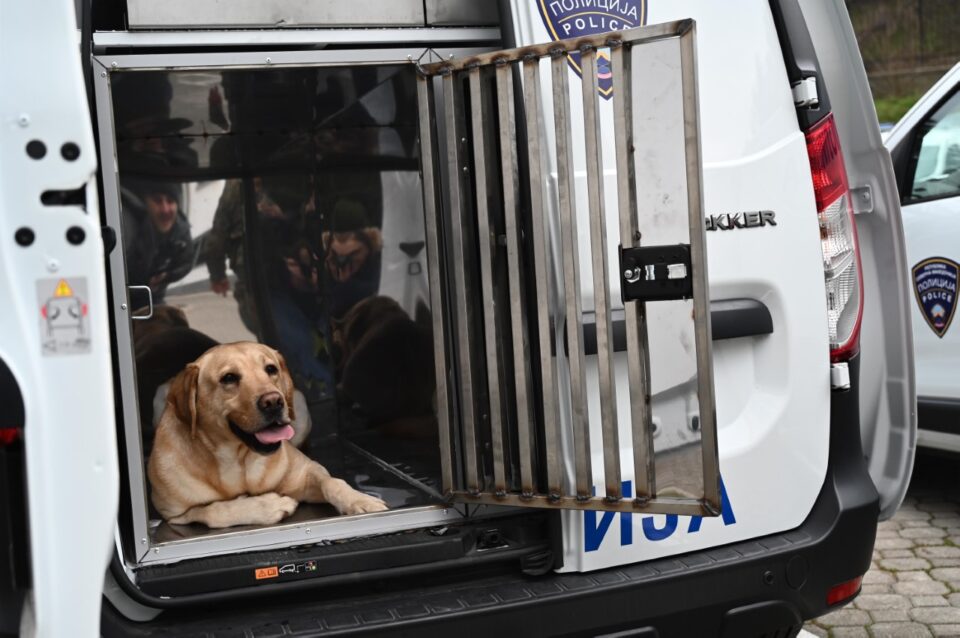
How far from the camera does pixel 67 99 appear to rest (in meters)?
2.07

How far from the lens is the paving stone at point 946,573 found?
4.53 meters

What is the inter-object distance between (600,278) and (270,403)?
4.47 ft

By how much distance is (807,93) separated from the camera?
300 cm

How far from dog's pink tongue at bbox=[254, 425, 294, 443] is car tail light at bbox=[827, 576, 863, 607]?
1.74 metres

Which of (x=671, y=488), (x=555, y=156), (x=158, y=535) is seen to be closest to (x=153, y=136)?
(x=158, y=535)

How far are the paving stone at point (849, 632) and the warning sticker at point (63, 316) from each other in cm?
304

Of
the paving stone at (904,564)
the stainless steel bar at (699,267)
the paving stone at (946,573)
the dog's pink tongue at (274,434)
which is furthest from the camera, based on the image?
the paving stone at (904,564)

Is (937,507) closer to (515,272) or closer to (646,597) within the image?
(646,597)

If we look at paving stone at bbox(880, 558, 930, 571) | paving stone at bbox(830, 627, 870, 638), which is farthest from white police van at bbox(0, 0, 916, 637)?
paving stone at bbox(880, 558, 930, 571)

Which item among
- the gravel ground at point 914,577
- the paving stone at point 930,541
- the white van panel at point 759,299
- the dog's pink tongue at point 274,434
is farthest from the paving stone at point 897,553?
the dog's pink tongue at point 274,434

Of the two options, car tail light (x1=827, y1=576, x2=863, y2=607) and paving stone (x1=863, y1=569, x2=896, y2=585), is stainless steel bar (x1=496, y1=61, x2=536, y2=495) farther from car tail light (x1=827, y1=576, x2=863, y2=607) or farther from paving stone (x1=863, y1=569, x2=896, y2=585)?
paving stone (x1=863, y1=569, x2=896, y2=585)

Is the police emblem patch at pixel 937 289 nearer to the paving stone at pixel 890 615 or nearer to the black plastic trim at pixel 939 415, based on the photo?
the black plastic trim at pixel 939 415

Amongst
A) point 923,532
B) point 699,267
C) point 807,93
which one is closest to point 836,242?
point 807,93

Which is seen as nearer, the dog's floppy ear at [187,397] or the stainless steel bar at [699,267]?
the stainless steel bar at [699,267]
